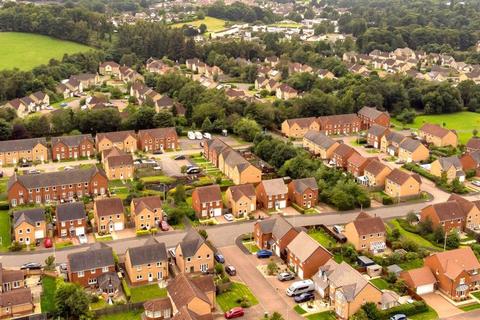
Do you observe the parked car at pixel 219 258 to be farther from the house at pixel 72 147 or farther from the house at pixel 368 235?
the house at pixel 72 147

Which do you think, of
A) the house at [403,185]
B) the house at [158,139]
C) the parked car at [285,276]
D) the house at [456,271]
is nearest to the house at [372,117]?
the house at [403,185]

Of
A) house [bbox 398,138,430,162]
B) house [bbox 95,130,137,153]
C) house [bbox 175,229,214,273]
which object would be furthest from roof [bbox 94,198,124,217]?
house [bbox 398,138,430,162]

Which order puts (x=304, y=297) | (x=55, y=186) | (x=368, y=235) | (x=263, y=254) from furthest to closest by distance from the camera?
(x=55, y=186) → (x=368, y=235) → (x=263, y=254) → (x=304, y=297)

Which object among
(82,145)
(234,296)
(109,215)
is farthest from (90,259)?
(82,145)

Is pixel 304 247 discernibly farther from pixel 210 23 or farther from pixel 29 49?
pixel 210 23

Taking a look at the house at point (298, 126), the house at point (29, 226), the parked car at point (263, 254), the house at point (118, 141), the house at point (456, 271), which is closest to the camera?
the house at point (456, 271)

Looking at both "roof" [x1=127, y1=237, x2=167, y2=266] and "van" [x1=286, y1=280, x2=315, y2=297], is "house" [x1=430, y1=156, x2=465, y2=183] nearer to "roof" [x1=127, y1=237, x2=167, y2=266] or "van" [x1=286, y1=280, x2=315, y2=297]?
"van" [x1=286, y1=280, x2=315, y2=297]
